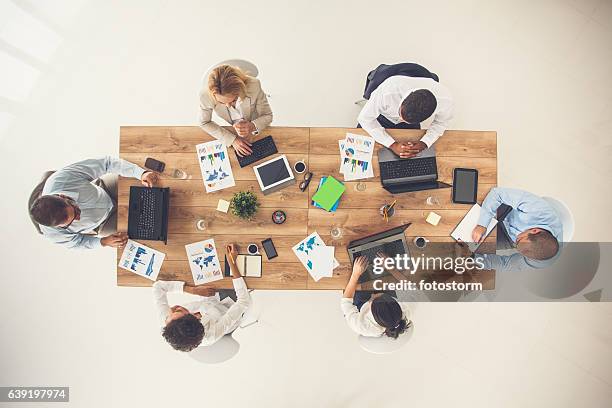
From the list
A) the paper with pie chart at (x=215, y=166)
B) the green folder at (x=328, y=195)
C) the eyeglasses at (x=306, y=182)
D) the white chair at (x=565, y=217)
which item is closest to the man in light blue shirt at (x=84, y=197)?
the paper with pie chart at (x=215, y=166)

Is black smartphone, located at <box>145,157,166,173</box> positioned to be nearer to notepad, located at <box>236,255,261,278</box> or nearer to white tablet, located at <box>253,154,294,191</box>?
white tablet, located at <box>253,154,294,191</box>

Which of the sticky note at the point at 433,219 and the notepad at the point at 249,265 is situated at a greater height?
the sticky note at the point at 433,219

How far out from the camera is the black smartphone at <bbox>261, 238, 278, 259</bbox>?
2.53 metres

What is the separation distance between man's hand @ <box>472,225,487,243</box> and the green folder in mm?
846

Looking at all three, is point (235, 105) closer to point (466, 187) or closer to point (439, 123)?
point (439, 123)

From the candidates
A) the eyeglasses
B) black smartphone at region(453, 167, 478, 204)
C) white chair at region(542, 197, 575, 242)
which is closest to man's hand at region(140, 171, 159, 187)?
the eyeglasses

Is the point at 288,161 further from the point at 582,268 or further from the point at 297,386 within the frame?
the point at 582,268

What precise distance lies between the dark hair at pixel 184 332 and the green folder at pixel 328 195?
986 mm

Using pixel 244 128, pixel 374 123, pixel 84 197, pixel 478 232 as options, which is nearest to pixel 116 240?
pixel 84 197

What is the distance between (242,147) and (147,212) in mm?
694

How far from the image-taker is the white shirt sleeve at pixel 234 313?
8.05ft

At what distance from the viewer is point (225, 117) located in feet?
8.96

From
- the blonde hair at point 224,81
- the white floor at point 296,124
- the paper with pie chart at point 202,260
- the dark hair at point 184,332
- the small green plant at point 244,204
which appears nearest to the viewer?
the dark hair at point 184,332

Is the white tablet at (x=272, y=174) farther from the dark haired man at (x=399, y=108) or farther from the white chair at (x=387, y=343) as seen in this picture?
the white chair at (x=387, y=343)
